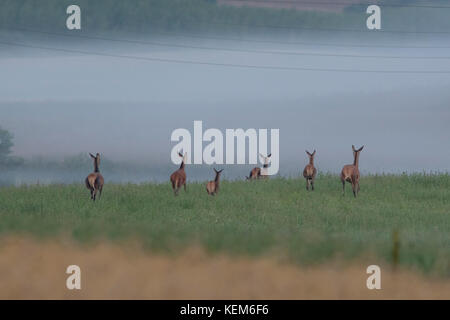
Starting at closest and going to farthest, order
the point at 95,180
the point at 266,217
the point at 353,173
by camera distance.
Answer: the point at 266,217, the point at 95,180, the point at 353,173

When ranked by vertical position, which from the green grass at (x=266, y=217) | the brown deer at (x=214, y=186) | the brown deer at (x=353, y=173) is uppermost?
the brown deer at (x=353, y=173)

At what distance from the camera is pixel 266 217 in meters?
23.5

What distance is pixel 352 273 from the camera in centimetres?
1459

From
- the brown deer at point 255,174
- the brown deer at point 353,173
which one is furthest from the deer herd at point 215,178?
the brown deer at point 255,174

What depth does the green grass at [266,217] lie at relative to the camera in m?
16.6

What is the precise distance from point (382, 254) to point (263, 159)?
15.1 metres

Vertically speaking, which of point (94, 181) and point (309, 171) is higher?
point (309, 171)

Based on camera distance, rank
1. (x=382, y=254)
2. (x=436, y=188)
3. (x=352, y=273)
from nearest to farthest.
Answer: (x=352, y=273), (x=382, y=254), (x=436, y=188)

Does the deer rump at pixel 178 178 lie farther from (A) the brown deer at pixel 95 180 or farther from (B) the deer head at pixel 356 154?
(B) the deer head at pixel 356 154

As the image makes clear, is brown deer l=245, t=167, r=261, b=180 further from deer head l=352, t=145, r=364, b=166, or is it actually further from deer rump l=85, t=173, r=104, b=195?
deer rump l=85, t=173, r=104, b=195

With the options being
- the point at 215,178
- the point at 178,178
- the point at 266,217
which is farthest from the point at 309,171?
the point at 266,217

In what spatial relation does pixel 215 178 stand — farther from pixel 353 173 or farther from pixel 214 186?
pixel 353 173
